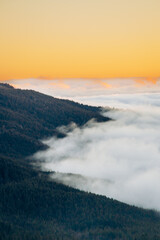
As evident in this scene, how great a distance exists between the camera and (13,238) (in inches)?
7712

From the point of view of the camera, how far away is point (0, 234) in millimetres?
199750

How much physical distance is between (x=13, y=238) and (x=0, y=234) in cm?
734

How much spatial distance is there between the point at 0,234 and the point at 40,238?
17432 mm

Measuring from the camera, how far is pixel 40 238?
199625mm

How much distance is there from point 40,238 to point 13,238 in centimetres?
1181
